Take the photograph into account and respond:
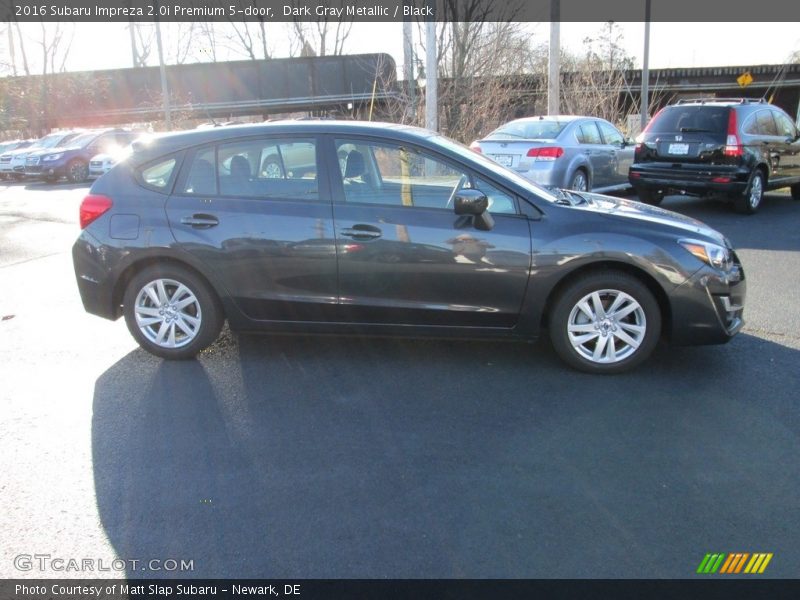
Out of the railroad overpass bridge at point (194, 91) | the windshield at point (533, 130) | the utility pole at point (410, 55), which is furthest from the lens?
the railroad overpass bridge at point (194, 91)

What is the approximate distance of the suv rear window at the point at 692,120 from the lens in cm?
1053

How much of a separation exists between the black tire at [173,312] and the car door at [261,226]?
0.68 feet

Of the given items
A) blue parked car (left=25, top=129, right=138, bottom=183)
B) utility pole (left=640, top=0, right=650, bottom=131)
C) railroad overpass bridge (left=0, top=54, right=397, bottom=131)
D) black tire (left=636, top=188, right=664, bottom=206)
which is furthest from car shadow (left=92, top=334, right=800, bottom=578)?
railroad overpass bridge (left=0, top=54, right=397, bottom=131)

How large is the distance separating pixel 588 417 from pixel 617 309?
921 mm

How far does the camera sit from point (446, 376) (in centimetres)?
470

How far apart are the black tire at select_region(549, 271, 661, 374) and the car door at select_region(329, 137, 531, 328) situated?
337 millimetres

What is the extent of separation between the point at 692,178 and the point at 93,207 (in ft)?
29.2

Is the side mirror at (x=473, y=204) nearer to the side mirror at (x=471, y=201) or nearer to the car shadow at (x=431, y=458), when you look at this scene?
the side mirror at (x=471, y=201)

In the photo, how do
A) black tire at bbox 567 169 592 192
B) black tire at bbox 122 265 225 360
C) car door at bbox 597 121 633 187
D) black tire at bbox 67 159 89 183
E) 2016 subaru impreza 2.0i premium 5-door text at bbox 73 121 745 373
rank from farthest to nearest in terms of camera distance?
1. black tire at bbox 67 159 89 183
2. car door at bbox 597 121 633 187
3. black tire at bbox 567 169 592 192
4. black tire at bbox 122 265 225 360
5. 2016 subaru impreza 2.0i premium 5-door text at bbox 73 121 745 373

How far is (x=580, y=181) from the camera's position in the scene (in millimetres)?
11125

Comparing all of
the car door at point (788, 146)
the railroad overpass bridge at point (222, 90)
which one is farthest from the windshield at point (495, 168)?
the railroad overpass bridge at point (222, 90)

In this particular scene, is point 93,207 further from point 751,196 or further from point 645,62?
point 645,62

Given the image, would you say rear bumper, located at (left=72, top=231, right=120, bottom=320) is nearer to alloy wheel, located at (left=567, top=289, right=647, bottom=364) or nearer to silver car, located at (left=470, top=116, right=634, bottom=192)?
alloy wheel, located at (left=567, top=289, right=647, bottom=364)

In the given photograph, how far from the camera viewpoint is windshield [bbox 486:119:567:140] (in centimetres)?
1096
